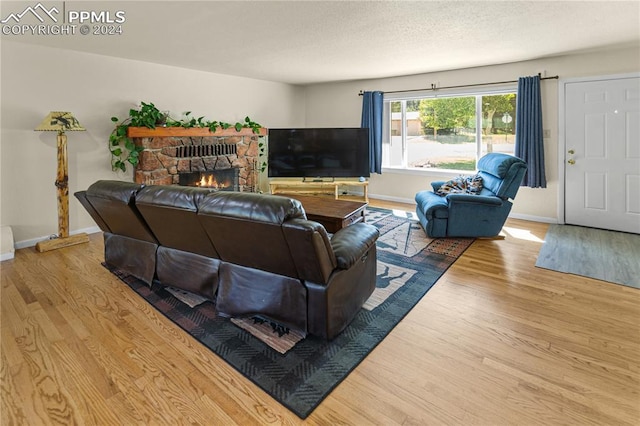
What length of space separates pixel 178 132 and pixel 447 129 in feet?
14.2

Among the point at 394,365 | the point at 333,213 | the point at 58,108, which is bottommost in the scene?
the point at 394,365

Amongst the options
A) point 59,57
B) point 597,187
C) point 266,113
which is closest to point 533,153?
point 597,187

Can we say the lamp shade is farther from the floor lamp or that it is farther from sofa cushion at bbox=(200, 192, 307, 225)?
sofa cushion at bbox=(200, 192, 307, 225)

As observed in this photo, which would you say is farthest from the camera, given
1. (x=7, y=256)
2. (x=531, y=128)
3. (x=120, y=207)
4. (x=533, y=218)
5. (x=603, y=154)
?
(x=533, y=218)

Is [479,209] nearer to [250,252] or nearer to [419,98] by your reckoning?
[419,98]

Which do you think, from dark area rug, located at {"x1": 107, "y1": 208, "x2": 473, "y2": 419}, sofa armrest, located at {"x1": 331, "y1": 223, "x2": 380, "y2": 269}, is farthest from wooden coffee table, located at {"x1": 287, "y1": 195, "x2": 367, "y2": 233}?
sofa armrest, located at {"x1": 331, "y1": 223, "x2": 380, "y2": 269}

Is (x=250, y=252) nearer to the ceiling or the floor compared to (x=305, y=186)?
nearer to the floor

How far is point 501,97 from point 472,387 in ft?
15.8

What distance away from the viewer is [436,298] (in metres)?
2.66

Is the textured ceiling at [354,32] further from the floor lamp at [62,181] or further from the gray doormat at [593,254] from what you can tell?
the gray doormat at [593,254]

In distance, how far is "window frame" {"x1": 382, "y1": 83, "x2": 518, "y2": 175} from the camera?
5247mm

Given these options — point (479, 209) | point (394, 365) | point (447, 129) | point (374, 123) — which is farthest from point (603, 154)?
point (394, 365)

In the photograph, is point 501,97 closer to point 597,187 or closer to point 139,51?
point 597,187

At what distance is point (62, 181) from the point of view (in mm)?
3939
